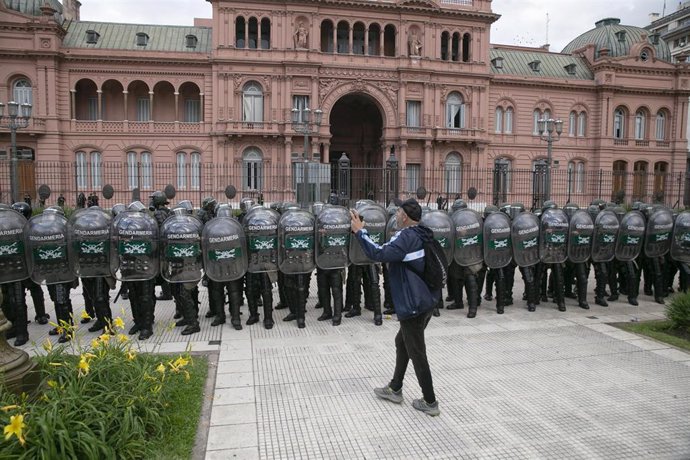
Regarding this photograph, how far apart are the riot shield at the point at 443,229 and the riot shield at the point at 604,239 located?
291cm

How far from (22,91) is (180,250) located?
32249 millimetres

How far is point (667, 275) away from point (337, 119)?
32.4m

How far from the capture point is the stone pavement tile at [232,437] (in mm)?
4543

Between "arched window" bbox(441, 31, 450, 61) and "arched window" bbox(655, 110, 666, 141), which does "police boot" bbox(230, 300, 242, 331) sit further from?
"arched window" bbox(655, 110, 666, 141)

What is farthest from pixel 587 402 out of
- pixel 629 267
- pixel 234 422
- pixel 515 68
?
pixel 515 68

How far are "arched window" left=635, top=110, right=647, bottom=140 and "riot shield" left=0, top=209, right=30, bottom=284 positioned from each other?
4720cm

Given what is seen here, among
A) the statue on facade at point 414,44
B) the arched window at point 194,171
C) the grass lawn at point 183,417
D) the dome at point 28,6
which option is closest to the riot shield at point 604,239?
the grass lawn at point 183,417

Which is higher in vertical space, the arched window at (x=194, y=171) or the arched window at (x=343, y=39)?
the arched window at (x=343, y=39)

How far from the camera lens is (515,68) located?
139ft

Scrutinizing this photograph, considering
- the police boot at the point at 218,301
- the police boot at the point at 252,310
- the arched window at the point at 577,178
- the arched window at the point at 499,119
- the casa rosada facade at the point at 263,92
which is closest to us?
the police boot at the point at 218,301

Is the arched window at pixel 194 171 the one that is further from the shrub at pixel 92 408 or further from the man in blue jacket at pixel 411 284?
the man in blue jacket at pixel 411 284

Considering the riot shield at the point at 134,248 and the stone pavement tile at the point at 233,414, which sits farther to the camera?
the riot shield at the point at 134,248

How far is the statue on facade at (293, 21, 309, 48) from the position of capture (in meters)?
34.4

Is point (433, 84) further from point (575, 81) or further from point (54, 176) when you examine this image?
point (54, 176)
